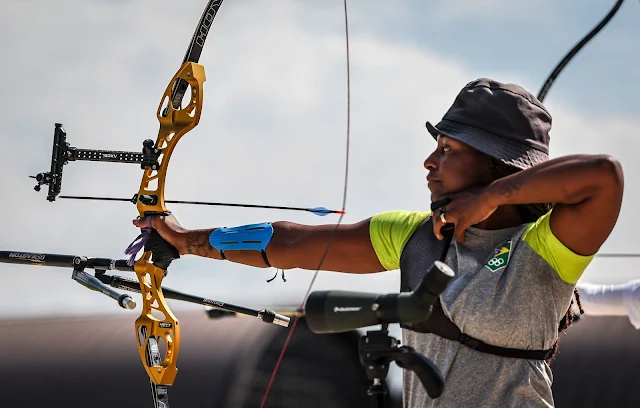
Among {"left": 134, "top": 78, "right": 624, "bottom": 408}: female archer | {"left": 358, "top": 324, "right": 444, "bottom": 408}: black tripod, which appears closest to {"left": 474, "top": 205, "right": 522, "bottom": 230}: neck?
{"left": 134, "top": 78, "right": 624, "bottom": 408}: female archer

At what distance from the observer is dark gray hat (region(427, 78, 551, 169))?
2008 mm

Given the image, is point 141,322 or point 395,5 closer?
point 141,322

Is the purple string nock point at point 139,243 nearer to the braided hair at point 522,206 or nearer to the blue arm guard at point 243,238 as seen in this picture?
the blue arm guard at point 243,238

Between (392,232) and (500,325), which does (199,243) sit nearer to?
(392,232)

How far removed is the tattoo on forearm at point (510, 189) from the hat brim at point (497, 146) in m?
0.11

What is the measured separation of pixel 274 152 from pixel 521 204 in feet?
3.17

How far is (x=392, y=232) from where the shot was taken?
2.17 meters

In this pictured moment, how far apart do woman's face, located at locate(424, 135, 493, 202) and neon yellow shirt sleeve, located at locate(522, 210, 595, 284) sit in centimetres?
18

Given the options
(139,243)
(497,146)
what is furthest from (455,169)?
(139,243)

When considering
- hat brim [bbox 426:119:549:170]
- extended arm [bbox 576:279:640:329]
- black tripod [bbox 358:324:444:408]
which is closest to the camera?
black tripod [bbox 358:324:444:408]

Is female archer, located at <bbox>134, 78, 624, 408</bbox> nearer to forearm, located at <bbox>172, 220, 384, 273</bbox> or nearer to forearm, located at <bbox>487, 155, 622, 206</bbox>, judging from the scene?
forearm, located at <bbox>487, 155, 622, 206</bbox>

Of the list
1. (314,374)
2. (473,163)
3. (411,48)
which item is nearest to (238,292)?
(314,374)

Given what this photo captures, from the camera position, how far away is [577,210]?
1.86m

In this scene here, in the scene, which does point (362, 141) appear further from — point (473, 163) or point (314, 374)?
point (314, 374)
